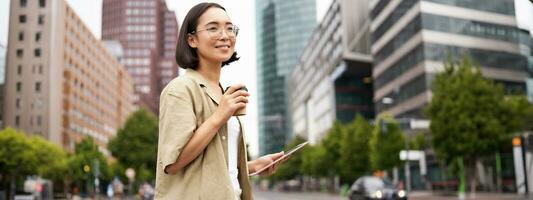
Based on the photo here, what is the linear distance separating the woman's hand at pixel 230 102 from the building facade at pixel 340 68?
72.6 m

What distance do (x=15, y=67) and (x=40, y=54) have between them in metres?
3.39

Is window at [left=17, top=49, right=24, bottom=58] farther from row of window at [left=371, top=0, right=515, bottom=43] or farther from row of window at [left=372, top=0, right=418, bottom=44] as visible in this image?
row of window at [left=372, top=0, right=418, bottom=44]

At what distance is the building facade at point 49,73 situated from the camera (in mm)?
73500

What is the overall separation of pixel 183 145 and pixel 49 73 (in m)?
79.1

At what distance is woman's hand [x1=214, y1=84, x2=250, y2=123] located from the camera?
2.16 metres

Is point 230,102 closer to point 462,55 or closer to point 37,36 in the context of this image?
point 462,55

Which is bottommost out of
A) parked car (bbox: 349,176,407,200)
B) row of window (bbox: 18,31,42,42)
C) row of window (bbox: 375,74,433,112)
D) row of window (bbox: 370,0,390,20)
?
parked car (bbox: 349,176,407,200)

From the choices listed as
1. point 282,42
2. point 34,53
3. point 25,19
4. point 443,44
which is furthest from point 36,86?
point 282,42

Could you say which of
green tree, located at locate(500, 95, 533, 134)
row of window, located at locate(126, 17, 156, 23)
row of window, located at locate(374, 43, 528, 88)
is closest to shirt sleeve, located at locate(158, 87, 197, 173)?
green tree, located at locate(500, 95, 533, 134)

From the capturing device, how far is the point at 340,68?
291 ft

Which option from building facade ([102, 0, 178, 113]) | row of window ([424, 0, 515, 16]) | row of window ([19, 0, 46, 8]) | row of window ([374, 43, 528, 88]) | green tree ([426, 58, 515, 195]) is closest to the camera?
green tree ([426, 58, 515, 195])

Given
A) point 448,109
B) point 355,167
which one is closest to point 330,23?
point 355,167

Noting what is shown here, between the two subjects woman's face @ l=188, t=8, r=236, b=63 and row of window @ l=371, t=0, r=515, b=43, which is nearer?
woman's face @ l=188, t=8, r=236, b=63

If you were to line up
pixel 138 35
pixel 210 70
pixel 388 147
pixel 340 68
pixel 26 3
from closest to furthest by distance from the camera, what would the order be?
pixel 210 70, pixel 388 147, pixel 26 3, pixel 340 68, pixel 138 35
